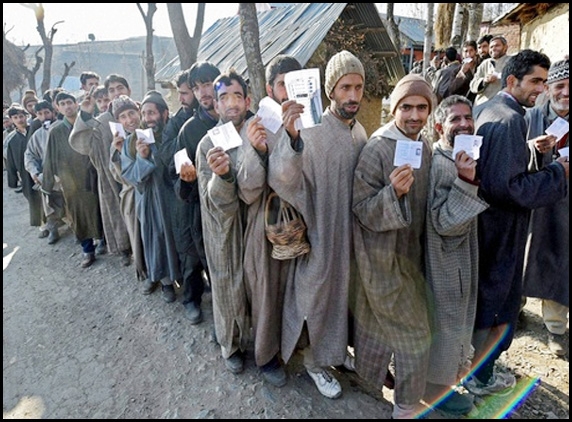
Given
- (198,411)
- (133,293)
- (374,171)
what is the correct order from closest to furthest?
1. (374,171)
2. (198,411)
3. (133,293)

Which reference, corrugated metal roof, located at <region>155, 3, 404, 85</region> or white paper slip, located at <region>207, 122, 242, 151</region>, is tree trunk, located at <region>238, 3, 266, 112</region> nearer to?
corrugated metal roof, located at <region>155, 3, 404, 85</region>

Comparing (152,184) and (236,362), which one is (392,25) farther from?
(236,362)

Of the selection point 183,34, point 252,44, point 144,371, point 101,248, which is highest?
point 183,34

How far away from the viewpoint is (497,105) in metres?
2.27

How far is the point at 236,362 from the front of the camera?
106 inches

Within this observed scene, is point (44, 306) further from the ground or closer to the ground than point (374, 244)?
closer to the ground

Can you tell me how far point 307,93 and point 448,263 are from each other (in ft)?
4.08

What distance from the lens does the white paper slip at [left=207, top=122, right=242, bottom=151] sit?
84.9 inches

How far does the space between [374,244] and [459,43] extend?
8.75 m

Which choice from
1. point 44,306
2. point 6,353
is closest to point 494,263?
point 6,353

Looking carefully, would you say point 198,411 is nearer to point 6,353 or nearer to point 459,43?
point 6,353

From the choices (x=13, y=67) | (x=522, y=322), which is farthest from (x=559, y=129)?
(x=13, y=67)

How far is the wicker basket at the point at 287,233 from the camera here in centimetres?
215

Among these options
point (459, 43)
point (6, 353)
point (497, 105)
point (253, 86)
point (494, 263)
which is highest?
point (459, 43)
